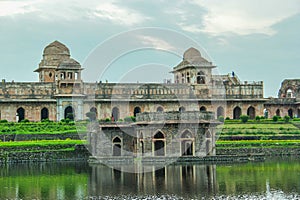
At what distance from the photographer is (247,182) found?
25.6 m

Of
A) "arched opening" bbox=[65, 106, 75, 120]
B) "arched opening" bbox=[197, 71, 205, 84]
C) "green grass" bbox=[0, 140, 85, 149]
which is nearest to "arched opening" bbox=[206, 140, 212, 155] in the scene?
"green grass" bbox=[0, 140, 85, 149]

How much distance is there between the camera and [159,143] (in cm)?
3650

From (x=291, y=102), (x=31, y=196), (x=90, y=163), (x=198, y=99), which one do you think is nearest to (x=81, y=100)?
(x=198, y=99)

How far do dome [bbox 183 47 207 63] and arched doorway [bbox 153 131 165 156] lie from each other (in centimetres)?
2110

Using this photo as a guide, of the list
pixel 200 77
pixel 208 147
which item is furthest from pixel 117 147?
pixel 200 77

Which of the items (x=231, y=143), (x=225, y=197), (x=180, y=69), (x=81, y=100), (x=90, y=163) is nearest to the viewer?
(x=225, y=197)

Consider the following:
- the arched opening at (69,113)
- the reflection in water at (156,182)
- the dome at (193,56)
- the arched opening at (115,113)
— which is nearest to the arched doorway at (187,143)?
the reflection in water at (156,182)

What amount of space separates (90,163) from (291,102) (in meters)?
31.6

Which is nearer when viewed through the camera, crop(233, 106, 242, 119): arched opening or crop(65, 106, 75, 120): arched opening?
crop(65, 106, 75, 120): arched opening

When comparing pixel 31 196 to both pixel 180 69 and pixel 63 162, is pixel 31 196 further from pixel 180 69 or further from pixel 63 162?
pixel 180 69

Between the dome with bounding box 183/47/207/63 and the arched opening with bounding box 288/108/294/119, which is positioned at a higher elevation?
the dome with bounding box 183/47/207/63

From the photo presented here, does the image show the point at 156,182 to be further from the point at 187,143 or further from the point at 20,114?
the point at 20,114

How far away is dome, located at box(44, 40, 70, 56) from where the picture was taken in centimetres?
5612

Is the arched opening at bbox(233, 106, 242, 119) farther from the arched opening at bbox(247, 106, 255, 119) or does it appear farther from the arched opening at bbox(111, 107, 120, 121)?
the arched opening at bbox(111, 107, 120, 121)
